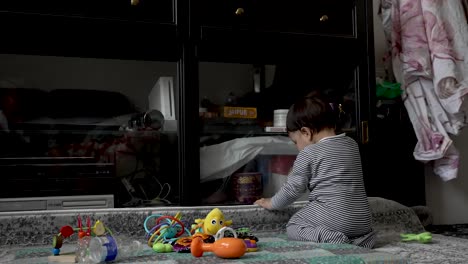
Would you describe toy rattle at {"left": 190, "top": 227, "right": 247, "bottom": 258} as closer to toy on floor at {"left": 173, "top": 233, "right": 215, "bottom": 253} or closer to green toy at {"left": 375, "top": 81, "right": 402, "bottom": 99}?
toy on floor at {"left": 173, "top": 233, "right": 215, "bottom": 253}

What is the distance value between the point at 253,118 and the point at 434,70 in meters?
0.63

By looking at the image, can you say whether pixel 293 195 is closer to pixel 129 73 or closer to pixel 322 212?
pixel 322 212

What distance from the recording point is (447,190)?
74.8 inches

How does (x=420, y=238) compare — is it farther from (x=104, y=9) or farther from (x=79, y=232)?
(x=104, y=9)

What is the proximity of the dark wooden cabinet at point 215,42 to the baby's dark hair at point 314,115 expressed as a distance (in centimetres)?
19

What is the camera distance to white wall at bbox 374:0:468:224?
6.10 ft

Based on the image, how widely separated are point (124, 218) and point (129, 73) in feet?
1.37

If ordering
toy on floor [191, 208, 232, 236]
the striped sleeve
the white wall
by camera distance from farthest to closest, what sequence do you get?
the white wall
the striped sleeve
toy on floor [191, 208, 232, 236]

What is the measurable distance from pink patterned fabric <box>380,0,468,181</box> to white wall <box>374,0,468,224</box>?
242 mm

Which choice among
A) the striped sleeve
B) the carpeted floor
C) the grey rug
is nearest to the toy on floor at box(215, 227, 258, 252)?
the striped sleeve

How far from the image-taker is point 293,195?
4.00 ft

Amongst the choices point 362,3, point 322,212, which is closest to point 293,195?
point 322,212

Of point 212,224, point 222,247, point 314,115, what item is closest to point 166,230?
point 212,224

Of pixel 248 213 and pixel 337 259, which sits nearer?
pixel 337 259
